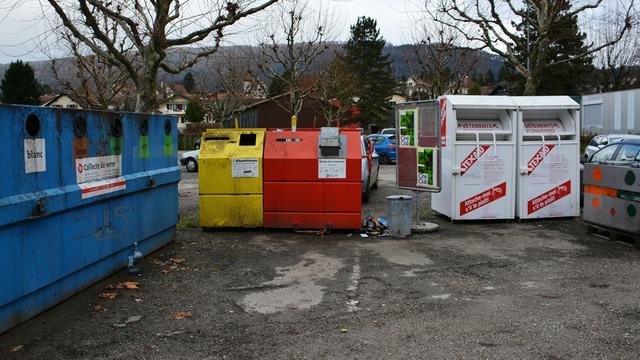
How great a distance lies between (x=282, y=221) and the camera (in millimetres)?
9805

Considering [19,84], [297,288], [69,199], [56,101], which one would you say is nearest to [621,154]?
[297,288]

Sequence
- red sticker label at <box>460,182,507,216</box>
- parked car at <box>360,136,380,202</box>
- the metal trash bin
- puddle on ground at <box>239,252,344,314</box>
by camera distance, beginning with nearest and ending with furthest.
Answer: puddle on ground at <box>239,252,344,314</box> < the metal trash bin < red sticker label at <box>460,182,507,216</box> < parked car at <box>360,136,380,202</box>

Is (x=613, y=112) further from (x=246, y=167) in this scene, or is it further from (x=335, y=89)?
(x=246, y=167)

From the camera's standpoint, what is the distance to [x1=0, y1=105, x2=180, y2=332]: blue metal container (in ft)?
16.1

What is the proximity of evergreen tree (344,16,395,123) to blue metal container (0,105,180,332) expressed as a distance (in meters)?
57.8

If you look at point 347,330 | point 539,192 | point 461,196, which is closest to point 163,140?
point 347,330

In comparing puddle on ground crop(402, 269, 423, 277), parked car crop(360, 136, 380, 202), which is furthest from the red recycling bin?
parked car crop(360, 136, 380, 202)

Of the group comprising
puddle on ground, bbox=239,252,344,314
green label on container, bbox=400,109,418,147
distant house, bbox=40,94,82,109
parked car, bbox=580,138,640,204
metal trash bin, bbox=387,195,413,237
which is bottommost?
puddle on ground, bbox=239,252,344,314

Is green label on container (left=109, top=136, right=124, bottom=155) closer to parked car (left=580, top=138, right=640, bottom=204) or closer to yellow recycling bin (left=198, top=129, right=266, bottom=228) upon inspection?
yellow recycling bin (left=198, top=129, right=266, bottom=228)

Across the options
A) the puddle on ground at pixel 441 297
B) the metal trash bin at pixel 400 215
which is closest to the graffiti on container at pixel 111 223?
the puddle on ground at pixel 441 297

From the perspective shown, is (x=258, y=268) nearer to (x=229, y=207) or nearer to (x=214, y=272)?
(x=214, y=272)

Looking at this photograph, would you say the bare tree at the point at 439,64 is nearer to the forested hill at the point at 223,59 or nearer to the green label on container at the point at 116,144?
the forested hill at the point at 223,59

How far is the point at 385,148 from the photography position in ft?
92.4

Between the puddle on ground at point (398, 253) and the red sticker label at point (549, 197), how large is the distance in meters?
3.24
